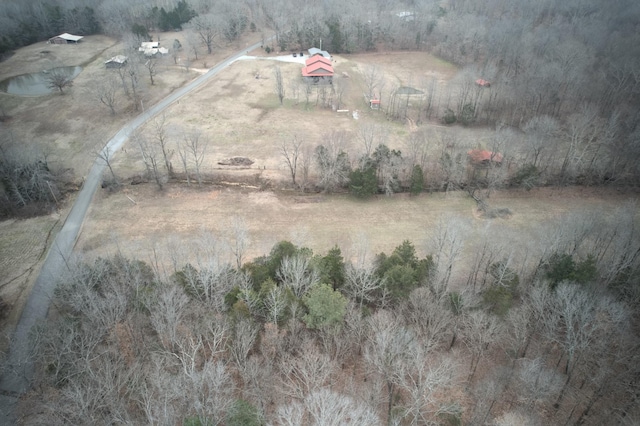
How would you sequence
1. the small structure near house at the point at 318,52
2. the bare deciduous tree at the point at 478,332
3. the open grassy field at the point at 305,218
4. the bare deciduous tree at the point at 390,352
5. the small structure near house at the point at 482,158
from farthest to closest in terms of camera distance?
the small structure near house at the point at 318,52 → the small structure near house at the point at 482,158 → the open grassy field at the point at 305,218 → the bare deciduous tree at the point at 478,332 → the bare deciduous tree at the point at 390,352

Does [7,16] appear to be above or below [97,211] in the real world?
above

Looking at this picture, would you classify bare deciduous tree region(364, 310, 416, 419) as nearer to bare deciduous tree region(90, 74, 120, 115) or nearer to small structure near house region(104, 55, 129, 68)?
bare deciduous tree region(90, 74, 120, 115)

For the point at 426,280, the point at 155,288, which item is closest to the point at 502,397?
the point at 426,280

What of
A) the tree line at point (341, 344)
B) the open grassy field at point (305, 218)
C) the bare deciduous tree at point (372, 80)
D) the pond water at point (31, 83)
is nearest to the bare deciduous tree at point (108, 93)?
the pond water at point (31, 83)

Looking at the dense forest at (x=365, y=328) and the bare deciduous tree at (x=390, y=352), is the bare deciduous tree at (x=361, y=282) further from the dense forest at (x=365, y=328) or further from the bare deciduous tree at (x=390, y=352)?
the bare deciduous tree at (x=390, y=352)

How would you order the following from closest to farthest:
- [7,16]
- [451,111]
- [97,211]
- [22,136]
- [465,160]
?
[97,211]
[465,160]
[22,136]
[451,111]
[7,16]

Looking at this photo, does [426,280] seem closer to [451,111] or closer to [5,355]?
[5,355]

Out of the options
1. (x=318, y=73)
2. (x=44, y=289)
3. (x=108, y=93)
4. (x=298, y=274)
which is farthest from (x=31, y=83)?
(x=298, y=274)
